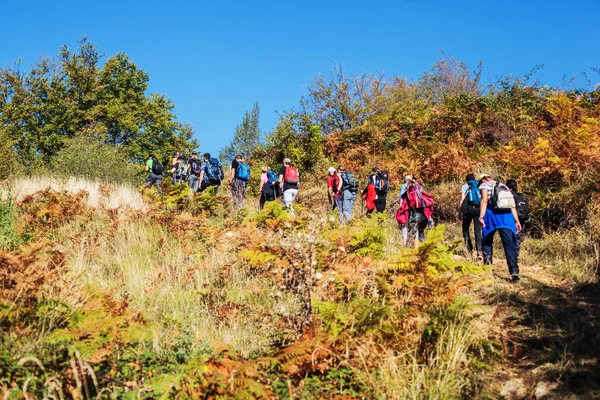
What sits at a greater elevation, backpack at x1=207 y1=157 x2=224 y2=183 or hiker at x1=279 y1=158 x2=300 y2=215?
backpack at x1=207 y1=157 x2=224 y2=183

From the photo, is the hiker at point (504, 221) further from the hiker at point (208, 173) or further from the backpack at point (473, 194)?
the hiker at point (208, 173)

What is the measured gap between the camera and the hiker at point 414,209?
31.8ft

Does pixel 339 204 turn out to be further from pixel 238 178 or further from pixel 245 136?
pixel 245 136

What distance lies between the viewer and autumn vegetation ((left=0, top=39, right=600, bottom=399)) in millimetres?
3799

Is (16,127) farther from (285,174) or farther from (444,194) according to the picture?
(444,194)

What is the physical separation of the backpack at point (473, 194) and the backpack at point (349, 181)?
339 centimetres

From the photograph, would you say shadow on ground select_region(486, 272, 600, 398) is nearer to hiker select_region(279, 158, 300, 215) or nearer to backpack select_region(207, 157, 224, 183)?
hiker select_region(279, 158, 300, 215)

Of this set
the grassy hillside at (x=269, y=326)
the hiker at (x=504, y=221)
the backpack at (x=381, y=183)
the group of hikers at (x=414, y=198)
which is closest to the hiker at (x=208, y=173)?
the group of hikers at (x=414, y=198)

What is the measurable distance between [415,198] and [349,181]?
3105 mm

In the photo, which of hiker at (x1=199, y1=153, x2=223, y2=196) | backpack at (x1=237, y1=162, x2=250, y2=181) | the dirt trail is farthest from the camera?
hiker at (x1=199, y1=153, x2=223, y2=196)

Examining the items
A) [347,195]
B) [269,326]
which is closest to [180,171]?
[347,195]

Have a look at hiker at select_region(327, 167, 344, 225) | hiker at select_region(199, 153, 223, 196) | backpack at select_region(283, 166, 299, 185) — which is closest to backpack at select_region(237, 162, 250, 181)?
hiker at select_region(199, 153, 223, 196)

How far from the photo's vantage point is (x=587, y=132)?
11477mm

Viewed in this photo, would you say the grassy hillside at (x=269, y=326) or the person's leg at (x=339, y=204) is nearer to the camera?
the grassy hillside at (x=269, y=326)
